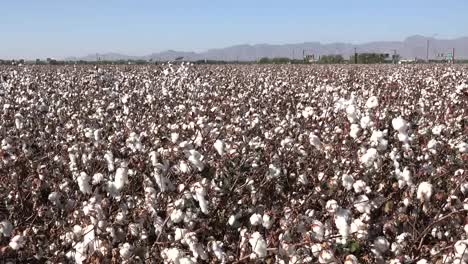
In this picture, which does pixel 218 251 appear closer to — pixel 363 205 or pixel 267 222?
pixel 267 222

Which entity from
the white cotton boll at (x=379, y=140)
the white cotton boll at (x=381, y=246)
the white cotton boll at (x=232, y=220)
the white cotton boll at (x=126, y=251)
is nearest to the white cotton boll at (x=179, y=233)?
the white cotton boll at (x=126, y=251)

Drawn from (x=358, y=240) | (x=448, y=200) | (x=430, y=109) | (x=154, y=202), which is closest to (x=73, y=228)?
(x=154, y=202)

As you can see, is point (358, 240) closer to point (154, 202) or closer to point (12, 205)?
point (154, 202)

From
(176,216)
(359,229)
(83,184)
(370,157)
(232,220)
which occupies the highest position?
(370,157)

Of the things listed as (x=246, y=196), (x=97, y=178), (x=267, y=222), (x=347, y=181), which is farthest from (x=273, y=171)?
(x=97, y=178)

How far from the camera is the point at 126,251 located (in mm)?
4023

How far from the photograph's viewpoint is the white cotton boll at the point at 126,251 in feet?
13.2

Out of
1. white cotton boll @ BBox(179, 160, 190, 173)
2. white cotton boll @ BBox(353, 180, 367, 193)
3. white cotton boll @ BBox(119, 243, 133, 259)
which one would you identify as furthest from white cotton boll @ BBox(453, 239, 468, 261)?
white cotton boll @ BBox(119, 243, 133, 259)

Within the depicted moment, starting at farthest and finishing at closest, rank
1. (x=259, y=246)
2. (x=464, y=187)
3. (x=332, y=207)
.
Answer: (x=464, y=187)
(x=332, y=207)
(x=259, y=246)

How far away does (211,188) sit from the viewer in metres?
5.16

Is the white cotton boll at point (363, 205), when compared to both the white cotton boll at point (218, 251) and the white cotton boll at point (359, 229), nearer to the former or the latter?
the white cotton boll at point (359, 229)

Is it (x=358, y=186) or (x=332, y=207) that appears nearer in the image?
(x=332, y=207)

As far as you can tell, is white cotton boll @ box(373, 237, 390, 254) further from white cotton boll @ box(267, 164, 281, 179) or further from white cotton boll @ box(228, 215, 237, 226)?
white cotton boll @ box(267, 164, 281, 179)

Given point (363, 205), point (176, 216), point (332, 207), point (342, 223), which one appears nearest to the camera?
point (342, 223)
